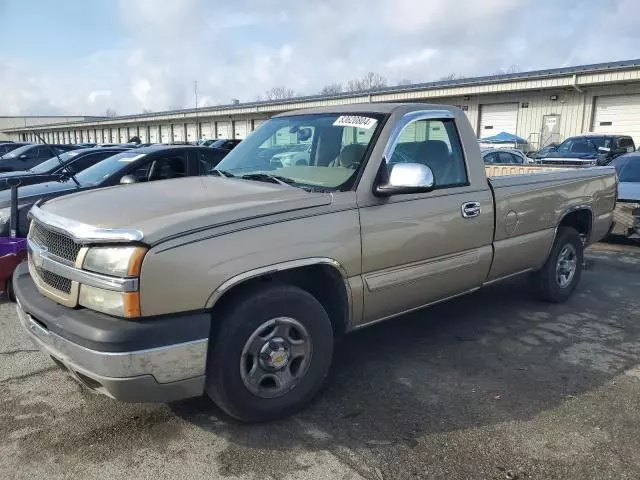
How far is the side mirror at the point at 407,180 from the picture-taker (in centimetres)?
Answer: 340

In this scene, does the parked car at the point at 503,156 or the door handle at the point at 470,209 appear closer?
the door handle at the point at 470,209

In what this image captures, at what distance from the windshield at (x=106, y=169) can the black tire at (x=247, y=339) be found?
457 centimetres

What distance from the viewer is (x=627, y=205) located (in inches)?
330

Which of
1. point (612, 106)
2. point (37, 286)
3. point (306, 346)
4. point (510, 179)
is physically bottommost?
point (306, 346)

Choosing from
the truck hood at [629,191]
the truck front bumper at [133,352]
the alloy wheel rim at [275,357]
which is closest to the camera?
the truck front bumper at [133,352]

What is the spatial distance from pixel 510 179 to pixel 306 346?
99.8 inches

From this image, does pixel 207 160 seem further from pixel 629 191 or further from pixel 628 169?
pixel 628 169

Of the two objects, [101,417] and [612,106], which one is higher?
[612,106]

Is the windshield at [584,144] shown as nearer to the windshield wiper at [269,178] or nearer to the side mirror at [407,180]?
the side mirror at [407,180]

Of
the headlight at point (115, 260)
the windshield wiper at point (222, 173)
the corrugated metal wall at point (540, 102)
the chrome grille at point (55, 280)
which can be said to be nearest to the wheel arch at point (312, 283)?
the headlight at point (115, 260)

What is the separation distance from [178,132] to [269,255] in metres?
54.0

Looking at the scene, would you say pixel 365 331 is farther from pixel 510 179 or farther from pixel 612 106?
pixel 612 106

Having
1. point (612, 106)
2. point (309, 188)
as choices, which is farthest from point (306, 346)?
point (612, 106)

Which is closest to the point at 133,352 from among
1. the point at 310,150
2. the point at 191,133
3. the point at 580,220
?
the point at 310,150
